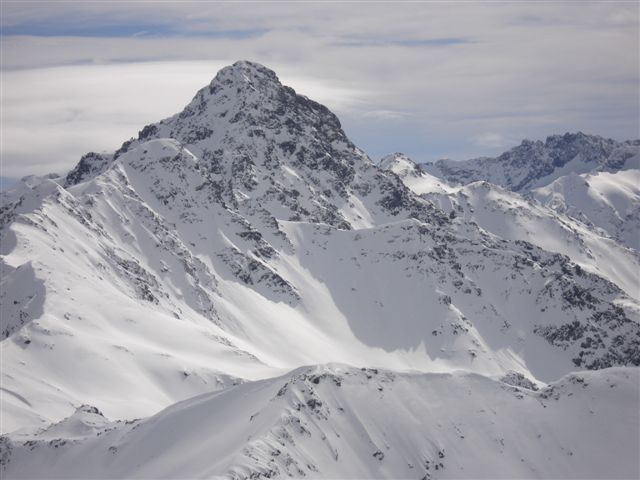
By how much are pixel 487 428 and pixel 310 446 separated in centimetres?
2772

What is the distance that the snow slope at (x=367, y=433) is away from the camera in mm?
107312

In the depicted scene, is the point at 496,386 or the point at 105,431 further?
the point at 496,386

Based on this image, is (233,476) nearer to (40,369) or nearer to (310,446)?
(310,446)

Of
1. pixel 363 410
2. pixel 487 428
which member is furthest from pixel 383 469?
pixel 487 428

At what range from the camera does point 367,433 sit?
11431 cm

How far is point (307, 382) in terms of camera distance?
11588 cm

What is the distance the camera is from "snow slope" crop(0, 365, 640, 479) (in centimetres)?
10731

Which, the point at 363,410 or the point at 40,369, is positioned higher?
the point at 363,410

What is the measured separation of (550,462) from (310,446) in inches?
1349

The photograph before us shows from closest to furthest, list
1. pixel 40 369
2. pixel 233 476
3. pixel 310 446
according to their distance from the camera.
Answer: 1. pixel 233 476
2. pixel 310 446
3. pixel 40 369

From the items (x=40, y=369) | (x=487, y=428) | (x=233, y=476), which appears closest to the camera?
(x=233, y=476)

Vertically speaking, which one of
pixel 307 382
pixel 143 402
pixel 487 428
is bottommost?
pixel 143 402

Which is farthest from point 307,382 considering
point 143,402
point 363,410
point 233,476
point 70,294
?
point 70,294

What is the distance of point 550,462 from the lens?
393 feet
